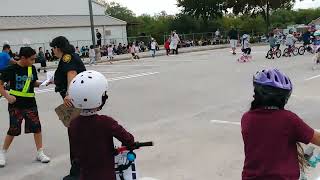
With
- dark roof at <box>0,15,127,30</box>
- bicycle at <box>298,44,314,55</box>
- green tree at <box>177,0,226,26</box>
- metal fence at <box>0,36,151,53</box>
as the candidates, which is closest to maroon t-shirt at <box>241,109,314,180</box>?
bicycle at <box>298,44,314,55</box>

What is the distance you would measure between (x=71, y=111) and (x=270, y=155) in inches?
127

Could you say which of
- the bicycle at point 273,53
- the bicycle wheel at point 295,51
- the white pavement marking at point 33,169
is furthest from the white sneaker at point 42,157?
the bicycle wheel at point 295,51

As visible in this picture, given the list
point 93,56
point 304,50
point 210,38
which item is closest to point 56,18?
point 210,38

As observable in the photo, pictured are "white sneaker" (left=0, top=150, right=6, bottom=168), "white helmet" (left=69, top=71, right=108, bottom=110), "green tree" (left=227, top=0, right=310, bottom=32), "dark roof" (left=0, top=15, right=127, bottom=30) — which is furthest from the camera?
"green tree" (left=227, top=0, right=310, bottom=32)

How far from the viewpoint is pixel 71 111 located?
575cm

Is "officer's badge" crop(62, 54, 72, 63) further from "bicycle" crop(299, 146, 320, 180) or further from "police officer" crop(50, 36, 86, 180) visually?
"bicycle" crop(299, 146, 320, 180)

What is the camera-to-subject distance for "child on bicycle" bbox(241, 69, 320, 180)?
9.74 feet

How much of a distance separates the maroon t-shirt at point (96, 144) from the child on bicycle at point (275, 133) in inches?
34.5

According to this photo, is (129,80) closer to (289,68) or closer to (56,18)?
(289,68)

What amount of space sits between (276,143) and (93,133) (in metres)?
1.22

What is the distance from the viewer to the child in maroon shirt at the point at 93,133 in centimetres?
335

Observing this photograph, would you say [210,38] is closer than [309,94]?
No

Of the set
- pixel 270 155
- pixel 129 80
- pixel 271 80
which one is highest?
pixel 271 80

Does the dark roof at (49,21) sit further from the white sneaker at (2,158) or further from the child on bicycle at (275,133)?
the child on bicycle at (275,133)
